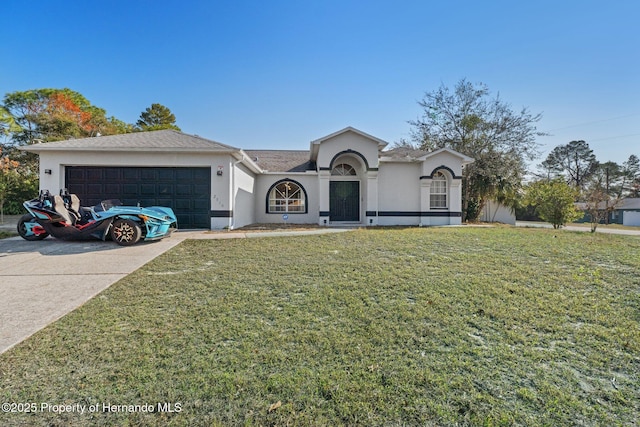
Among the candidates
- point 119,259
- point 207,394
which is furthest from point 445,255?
point 119,259

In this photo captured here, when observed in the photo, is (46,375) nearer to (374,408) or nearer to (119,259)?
(374,408)

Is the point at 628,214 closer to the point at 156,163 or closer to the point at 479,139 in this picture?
the point at 479,139

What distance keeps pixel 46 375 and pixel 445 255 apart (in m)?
6.98

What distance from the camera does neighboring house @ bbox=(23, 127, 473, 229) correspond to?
11.1 m

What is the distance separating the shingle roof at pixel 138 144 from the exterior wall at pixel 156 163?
0.92 feet

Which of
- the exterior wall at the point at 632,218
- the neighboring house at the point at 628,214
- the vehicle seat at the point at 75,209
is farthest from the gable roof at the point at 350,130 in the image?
the exterior wall at the point at 632,218

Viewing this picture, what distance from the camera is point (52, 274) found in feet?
17.3

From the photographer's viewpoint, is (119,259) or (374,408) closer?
(374,408)

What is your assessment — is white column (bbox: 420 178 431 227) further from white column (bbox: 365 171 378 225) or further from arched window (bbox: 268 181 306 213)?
arched window (bbox: 268 181 306 213)

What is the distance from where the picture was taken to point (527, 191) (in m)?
17.6

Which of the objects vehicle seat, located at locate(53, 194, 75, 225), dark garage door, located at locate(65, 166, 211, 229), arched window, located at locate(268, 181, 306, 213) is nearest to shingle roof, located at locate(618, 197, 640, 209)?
arched window, located at locate(268, 181, 306, 213)

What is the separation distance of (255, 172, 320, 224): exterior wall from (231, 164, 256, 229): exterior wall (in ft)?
1.28

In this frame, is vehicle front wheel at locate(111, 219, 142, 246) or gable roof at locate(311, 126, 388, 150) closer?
vehicle front wheel at locate(111, 219, 142, 246)

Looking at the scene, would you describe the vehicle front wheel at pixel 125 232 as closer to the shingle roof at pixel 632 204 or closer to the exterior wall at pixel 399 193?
the exterior wall at pixel 399 193
